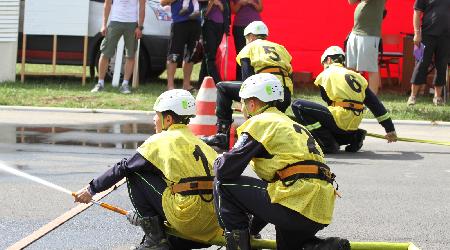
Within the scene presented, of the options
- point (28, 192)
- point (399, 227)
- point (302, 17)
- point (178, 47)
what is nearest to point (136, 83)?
point (178, 47)

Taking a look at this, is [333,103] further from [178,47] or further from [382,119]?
[178,47]

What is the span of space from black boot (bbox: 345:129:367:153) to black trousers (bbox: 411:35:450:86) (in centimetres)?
353

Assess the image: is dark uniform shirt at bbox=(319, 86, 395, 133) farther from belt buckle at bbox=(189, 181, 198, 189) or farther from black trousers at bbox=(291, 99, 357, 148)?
belt buckle at bbox=(189, 181, 198, 189)

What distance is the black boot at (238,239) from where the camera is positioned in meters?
6.51

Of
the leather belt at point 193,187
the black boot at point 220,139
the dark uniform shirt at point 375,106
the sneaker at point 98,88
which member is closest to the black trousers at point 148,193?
the leather belt at point 193,187

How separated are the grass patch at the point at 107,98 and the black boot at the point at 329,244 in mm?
7740

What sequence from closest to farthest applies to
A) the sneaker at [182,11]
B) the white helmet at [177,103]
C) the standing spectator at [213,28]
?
Result: the white helmet at [177,103] → the standing spectator at [213,28] → the sneaker at [182,11]

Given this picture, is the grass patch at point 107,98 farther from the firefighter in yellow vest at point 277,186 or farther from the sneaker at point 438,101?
the firefighter in yellow vest at point 277,186

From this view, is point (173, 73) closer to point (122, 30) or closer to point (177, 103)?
point (122, 30)

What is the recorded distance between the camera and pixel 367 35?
574 inches

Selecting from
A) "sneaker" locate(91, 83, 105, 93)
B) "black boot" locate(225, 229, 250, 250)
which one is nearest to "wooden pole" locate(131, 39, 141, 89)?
"sneaker" locate(91, 83, 105, 93)

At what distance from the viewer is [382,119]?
37.3ft

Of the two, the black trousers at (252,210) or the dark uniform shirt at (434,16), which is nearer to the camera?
the black trousers at (252,210)

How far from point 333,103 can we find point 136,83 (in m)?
5.59
